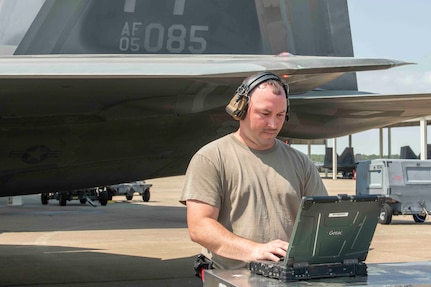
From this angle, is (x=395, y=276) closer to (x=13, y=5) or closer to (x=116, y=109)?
(x=116, y=109)

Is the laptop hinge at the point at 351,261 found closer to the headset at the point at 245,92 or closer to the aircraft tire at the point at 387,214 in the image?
the headset at the point at 245,92

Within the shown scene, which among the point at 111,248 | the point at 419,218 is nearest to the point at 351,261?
the point at 111,248

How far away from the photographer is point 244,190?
304 centimetres

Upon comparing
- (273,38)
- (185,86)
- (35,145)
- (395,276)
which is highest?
(273,38)

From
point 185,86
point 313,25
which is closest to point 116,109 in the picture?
point 185,86

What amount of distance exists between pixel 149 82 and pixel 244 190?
2.51 metres

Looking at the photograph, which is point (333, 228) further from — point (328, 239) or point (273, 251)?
point (273, 251)

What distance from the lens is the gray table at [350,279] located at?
2521 mm

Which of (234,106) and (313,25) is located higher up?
(313,25)

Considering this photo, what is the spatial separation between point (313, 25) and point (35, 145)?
3687 mm

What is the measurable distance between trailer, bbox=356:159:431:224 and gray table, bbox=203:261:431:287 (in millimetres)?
13782

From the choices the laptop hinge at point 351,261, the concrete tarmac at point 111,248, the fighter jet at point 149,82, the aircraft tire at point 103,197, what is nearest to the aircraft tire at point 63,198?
the aircraft tire at point 103,197

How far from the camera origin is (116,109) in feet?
20.2

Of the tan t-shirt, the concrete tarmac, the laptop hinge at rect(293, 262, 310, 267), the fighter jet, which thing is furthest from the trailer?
the laptop hinge at rect(293, 262, 310, 267)
